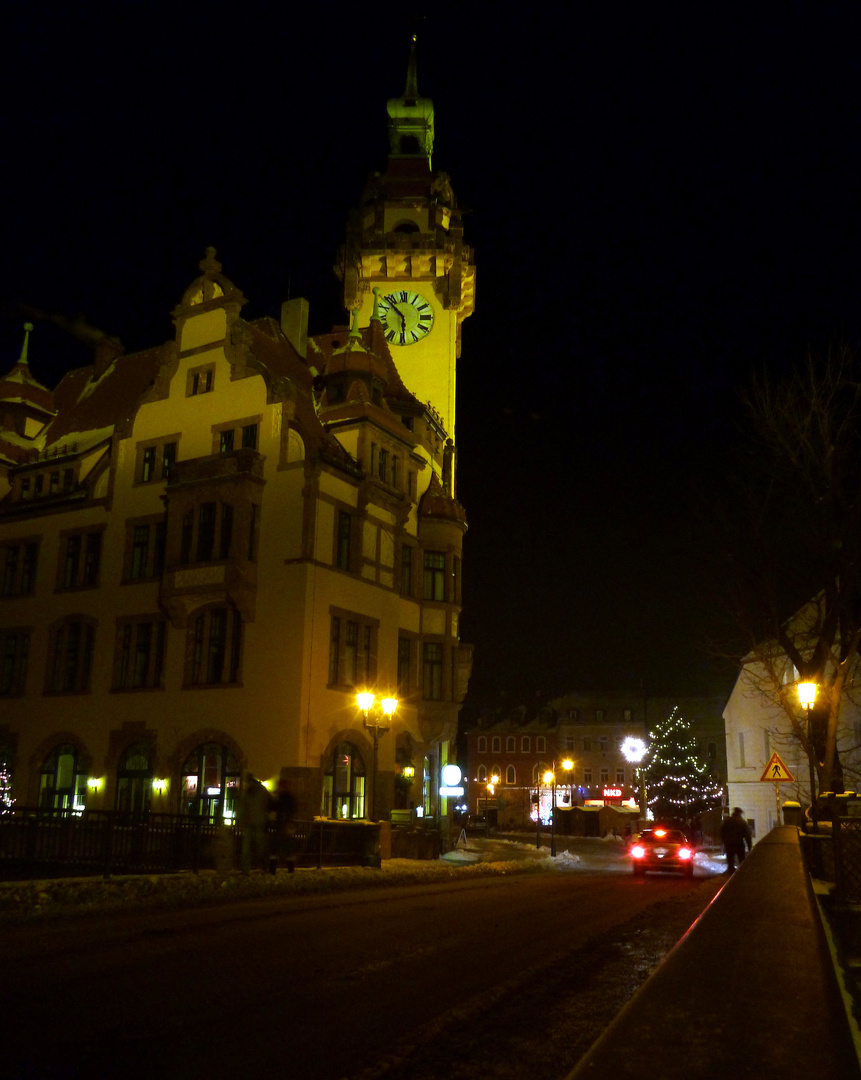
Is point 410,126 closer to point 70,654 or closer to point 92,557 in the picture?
point 92,557

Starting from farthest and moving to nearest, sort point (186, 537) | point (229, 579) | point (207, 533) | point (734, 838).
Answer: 1. point (186, 537)
2. point (207, 533)
3. point (229, 579)
4. point (734, 838)

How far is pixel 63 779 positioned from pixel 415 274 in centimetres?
2898

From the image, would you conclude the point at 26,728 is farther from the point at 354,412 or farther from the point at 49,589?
the point at 354,412

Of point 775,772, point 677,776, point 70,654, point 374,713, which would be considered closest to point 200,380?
point 70,654

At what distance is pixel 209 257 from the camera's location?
37.1 meters

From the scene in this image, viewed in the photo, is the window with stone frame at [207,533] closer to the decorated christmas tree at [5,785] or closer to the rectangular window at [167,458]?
the rectangular window at [167,458]

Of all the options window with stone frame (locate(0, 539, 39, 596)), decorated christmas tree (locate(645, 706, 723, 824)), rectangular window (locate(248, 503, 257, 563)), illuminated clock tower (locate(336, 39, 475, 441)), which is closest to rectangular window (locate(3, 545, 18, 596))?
window with stone frame (locate(0, 539, 39, 596))

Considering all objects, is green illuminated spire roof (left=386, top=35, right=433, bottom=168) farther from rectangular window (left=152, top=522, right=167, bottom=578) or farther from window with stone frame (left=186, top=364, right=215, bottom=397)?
rectangular window (left=152, top=522, right=167, bottom=578)

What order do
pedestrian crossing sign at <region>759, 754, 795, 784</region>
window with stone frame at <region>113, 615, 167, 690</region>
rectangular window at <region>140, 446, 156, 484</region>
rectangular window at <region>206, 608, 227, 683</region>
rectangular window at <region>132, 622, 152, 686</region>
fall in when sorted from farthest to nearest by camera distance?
rectangular window at <region>140, 446, 156, 484</region>, rectangular window at <region>132, 622, 152, 686</region>, window with stone frame at <region>113, 615, 167, 690</region>, rectangular window at <region>206, 608, 227, 683</region>, pedestrian crossing sign at <region>759, 754, 795, 784</region>

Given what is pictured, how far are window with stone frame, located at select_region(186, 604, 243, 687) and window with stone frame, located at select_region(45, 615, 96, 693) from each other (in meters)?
5.19

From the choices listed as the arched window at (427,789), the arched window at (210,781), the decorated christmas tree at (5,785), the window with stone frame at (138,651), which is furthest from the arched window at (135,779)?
the arched window at (427,789)

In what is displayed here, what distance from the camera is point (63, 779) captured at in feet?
119

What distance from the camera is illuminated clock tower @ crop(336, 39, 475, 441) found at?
47969 mm

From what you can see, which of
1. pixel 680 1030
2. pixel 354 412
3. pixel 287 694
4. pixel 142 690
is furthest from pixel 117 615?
pixel 680 1030
